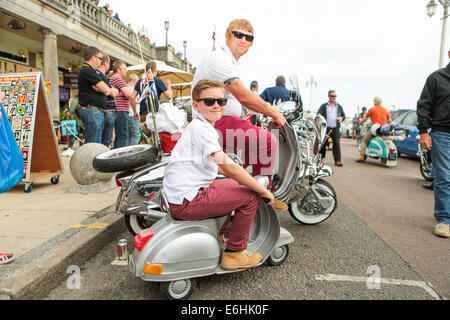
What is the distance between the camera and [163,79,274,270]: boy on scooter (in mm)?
2078

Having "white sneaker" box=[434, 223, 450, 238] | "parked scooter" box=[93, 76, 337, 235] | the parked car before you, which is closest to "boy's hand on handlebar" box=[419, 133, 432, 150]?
"white sneaker" box=[434, 223, 450, 238]

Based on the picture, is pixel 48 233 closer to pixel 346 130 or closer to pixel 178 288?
pixel 178 288

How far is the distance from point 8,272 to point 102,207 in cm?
171

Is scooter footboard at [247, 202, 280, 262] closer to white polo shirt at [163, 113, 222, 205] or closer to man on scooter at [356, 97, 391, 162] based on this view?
white polo shirt at [163, 113, 222, 205]

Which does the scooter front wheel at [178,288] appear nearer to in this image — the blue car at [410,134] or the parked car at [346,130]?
the blue car at [410,134]

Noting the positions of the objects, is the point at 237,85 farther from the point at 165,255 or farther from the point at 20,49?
the point at 20,49

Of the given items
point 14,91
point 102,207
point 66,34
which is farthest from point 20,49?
point 102,207

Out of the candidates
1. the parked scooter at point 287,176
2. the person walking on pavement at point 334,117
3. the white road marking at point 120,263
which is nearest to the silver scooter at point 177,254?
the white road marking at point 120,263

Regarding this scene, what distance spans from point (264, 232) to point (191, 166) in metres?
0.93

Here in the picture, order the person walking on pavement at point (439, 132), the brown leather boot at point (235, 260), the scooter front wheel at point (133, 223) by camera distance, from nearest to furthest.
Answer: the brown leather boot at point (235, 260), the scooter front wheel at point (133, 223), the person walking on pavement at point (439, 132)

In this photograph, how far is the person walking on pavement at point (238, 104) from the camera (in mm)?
2682

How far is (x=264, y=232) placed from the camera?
2.62 metres

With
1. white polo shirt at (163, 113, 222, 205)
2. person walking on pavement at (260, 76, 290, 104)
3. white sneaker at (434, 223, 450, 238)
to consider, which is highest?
person walking on pavement at (260, 76, 290, 104)

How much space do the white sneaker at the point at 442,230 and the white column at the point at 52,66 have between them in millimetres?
12250
